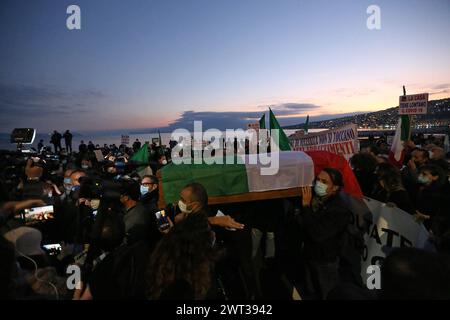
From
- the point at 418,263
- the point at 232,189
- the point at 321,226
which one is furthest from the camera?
the point at 232,189

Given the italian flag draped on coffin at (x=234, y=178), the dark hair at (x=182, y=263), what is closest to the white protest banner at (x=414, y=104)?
the italian flag draped on coffin at (x=234, y=178)

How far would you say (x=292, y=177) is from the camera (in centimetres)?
368

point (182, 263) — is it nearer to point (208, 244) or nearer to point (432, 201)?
point (208, 244)

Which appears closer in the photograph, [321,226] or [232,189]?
[321,226]

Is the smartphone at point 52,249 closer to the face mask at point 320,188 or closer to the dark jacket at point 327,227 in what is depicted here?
the dark jacket at point 327,227

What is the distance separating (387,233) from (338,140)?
3530 millimetres

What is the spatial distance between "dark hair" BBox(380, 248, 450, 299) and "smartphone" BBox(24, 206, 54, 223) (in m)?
4.14

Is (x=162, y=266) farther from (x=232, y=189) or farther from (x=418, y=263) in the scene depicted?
(x=232, y=189)

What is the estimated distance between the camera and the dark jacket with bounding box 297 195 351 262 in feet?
9.69

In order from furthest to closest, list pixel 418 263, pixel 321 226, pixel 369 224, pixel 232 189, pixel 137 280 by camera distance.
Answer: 1. pixel 232 189
2. pixel 369 224
3. pixel 321 226
4. pixel 137 280
5. pixel 418 263

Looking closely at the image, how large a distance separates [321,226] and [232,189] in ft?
3.88

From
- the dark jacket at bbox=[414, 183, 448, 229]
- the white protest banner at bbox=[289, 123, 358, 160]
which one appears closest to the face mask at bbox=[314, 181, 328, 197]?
the dark jacket at bbox=[414, 183, 448, 229]

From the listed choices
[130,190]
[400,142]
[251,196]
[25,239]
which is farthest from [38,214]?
[400,142]
